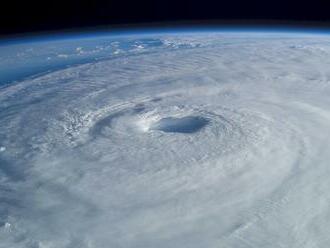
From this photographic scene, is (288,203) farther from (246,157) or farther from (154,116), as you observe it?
(154,116)

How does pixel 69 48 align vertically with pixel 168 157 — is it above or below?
below

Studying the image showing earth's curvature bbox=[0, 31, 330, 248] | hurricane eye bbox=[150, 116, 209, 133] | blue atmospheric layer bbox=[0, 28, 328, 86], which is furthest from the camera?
blue atmospheric layer bbox=[0, 28, 328, 86]

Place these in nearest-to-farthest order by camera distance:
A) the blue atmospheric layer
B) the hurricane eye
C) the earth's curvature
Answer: the earth's curvature < the hurricane eye < the blue atmospheric layer

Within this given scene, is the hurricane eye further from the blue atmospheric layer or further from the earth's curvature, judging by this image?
the blue atmospheric layer

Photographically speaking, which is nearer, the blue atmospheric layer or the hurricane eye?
the hurricane eye

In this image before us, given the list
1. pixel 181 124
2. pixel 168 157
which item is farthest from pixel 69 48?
pixel 168 157

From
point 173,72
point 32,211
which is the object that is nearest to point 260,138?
point 32,211

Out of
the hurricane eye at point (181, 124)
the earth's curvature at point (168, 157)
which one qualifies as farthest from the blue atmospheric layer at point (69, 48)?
the hurricane eye at point (181, 124)

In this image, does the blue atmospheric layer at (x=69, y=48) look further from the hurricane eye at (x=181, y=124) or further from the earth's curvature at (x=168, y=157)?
the hurricane eye at (x=181, y=124)

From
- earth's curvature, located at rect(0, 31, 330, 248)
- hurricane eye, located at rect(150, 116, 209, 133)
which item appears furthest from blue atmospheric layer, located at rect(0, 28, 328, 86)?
hurricane eye, located at rect(150, 116, 209, 133)

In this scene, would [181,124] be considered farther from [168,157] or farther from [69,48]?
[69,48]
